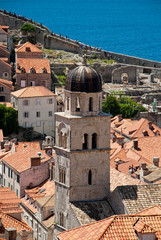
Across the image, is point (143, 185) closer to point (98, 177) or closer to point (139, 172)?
point (98, 177)

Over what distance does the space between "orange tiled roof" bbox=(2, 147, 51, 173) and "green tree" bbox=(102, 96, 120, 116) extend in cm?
2789

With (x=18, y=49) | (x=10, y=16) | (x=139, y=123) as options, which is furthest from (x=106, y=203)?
(x=10, y=16)

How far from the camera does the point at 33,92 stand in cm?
10456

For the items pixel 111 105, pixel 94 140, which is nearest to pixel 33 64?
pixel 111 105

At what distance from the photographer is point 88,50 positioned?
134 m

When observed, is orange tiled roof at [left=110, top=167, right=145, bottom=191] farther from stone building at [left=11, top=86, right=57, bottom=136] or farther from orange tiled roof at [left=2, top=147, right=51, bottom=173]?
stone building at [left=11, top=86, right=57, bottom=136]

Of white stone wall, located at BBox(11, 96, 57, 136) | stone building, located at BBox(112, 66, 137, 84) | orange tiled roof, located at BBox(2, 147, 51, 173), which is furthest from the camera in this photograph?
stone building, located at BBox(112, 66, 137, 84)

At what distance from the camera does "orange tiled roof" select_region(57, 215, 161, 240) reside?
49.4 meters

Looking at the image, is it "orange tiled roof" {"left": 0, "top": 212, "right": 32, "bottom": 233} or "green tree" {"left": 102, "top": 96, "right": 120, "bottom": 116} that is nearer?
"orange tiled roof" {"left": 0, "top": 212, "right": 32, "bottom": 233}

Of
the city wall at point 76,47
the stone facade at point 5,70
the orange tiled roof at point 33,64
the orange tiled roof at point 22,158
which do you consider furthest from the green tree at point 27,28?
the orange tiled roof at point 22,158

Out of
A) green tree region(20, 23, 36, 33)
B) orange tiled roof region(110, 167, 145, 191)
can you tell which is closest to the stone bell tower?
orange tiled roof region(110, 167, 145, 191)

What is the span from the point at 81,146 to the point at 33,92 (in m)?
44.7

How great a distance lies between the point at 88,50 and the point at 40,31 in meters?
8.22

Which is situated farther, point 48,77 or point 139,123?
point 48,77
